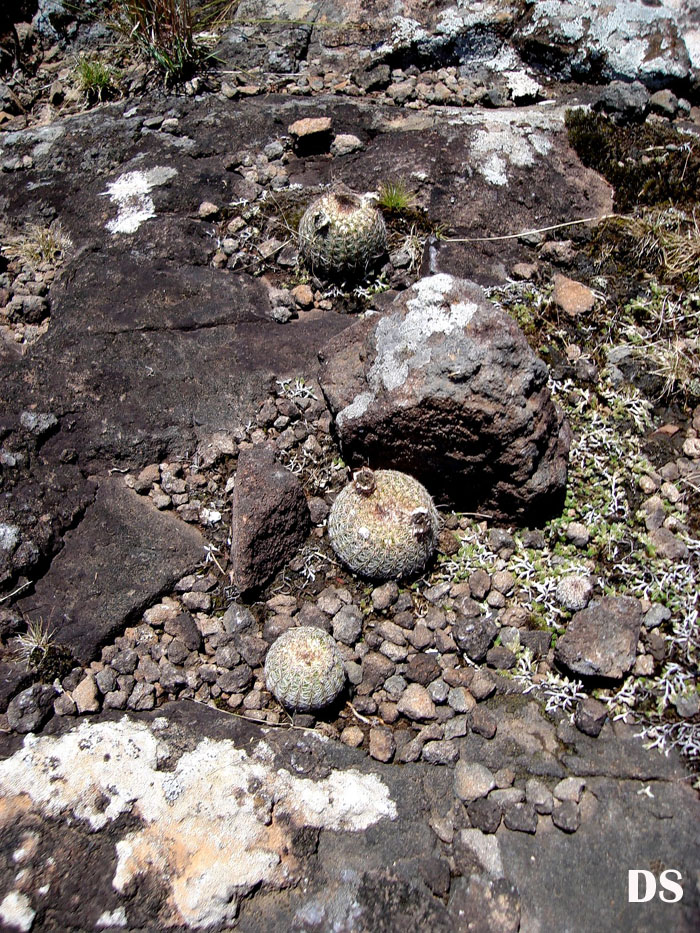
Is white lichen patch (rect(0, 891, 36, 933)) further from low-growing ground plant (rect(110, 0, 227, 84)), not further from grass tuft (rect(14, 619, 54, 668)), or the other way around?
low-growing ground plant (rect(110, 0, 227, 84))

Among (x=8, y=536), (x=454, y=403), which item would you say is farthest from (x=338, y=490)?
(x=8, y=536)

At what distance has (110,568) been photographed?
3.50 meters

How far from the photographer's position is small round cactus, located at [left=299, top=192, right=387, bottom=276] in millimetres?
4281

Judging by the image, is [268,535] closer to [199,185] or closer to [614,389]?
[614,389]

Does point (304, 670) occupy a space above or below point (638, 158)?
below

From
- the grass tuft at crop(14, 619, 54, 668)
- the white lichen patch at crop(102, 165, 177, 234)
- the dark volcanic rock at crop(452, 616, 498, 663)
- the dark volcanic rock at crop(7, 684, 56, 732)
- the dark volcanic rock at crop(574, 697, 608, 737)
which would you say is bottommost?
the dark volcanic rock at crop(574, 697, 608, 737)

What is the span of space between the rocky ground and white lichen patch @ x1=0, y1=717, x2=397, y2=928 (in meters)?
0.01

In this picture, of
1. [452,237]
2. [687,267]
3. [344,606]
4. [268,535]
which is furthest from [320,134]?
[344,606]

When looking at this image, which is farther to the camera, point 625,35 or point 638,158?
point 625,35

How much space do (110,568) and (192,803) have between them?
3.94 ft

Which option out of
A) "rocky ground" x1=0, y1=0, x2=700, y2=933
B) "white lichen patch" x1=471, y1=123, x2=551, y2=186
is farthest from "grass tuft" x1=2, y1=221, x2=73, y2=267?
"white lichen patch" x1=471, y1=123, x2=551, y2=186

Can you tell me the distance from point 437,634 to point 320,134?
12.0 ft

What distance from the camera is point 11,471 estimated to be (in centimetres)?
362

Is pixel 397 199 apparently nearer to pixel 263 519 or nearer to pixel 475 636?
pixel 263 519
